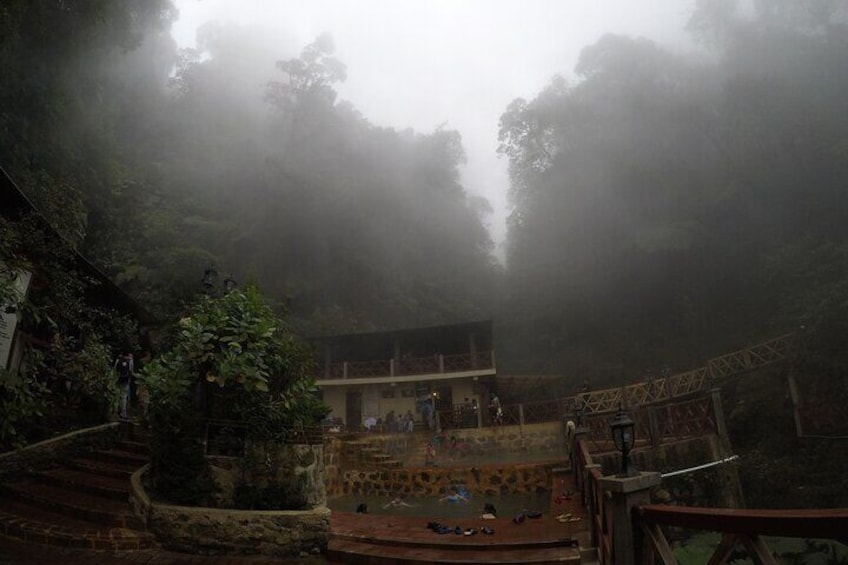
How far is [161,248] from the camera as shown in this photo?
2266 cm

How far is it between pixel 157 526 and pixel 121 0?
14877 mm

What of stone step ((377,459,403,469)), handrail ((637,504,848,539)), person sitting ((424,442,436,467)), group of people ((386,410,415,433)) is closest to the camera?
handrail ((637,504,848,539))

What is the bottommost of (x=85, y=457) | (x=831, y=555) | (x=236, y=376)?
(x=831, y=555)

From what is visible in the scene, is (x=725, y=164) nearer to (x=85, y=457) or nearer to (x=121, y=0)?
(x=121, y=0)

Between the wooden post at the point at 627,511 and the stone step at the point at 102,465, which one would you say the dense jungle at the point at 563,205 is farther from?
the wooden post at the point at 627,511

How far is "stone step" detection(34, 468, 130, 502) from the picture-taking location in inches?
241

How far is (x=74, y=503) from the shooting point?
5.75 m

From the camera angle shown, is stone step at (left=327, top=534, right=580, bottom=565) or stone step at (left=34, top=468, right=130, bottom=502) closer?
stone step at (left=327, top=534, right=580, bottom=565)

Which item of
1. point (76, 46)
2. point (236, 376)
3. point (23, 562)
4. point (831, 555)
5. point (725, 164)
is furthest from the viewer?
point (725, 164)

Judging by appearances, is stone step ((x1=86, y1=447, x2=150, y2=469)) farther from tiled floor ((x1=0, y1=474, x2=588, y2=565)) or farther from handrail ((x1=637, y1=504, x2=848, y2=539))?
handrail ((x1=637, y1=504, x2=848, y2=539))

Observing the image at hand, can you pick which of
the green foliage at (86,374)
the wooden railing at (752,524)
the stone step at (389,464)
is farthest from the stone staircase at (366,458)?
the wooden railing at (752,524)

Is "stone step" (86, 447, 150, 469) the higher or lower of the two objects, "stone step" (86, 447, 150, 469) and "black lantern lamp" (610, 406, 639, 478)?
the lower

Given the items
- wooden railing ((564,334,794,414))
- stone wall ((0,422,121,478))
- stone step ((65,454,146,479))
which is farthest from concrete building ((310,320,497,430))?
stone step ((65,454,146,479))

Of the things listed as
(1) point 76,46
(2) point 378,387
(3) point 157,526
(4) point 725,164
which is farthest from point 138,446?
(4) point 725,164
